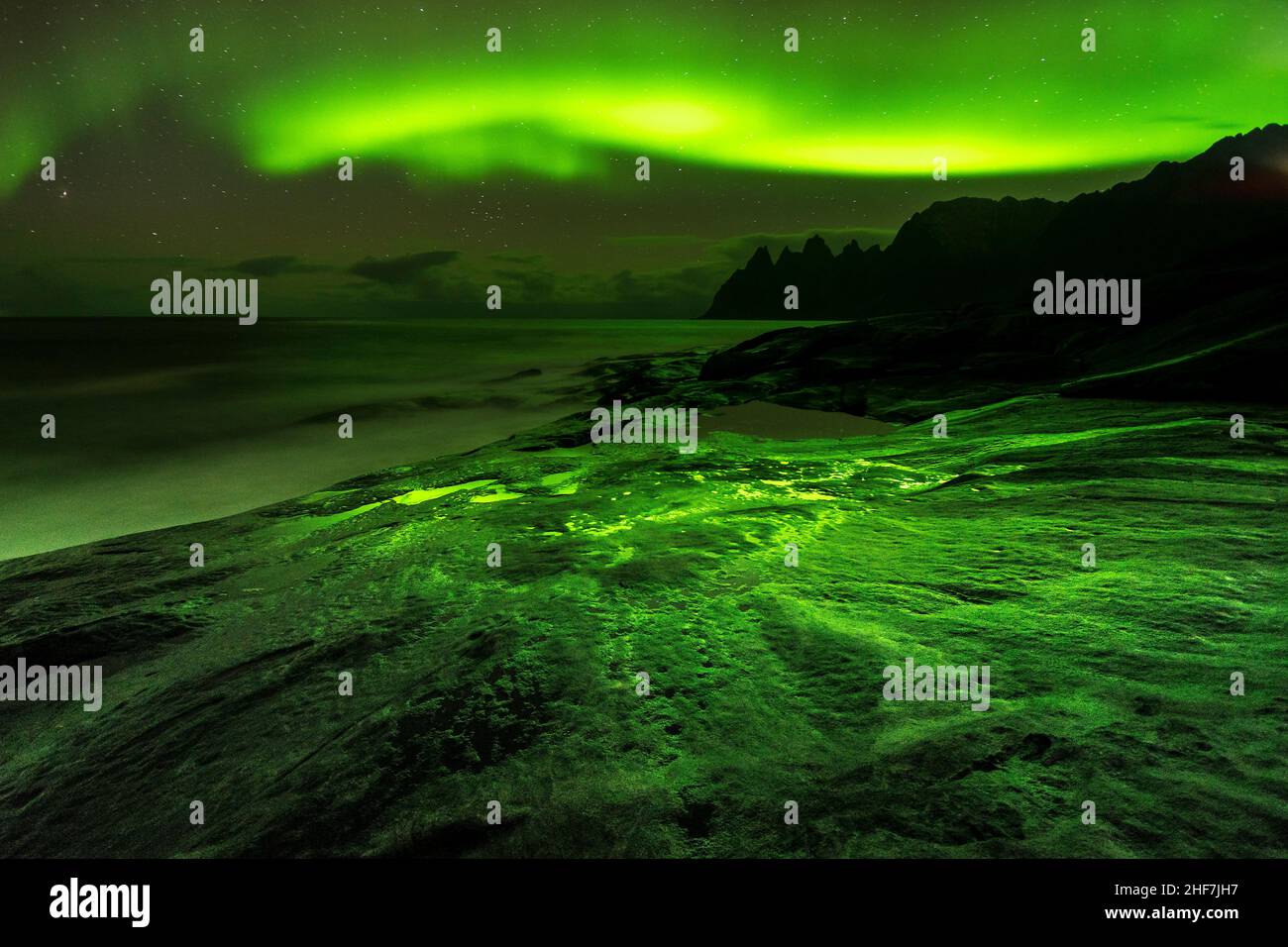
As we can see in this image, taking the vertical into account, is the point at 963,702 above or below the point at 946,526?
below

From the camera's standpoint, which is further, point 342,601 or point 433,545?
point 433,545

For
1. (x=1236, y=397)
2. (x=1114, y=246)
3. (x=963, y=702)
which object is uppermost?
(x=1114, y=246)

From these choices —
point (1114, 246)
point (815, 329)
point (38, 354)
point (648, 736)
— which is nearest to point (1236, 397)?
point (648, 736)

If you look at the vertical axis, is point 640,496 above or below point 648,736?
above

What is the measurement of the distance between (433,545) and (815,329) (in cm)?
2454

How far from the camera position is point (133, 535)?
10.3 metres

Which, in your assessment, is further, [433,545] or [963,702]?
[433,545]

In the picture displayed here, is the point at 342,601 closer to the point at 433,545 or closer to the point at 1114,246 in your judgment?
the point at 433,545

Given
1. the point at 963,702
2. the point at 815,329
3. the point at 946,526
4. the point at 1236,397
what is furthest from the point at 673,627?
the point at 815,329

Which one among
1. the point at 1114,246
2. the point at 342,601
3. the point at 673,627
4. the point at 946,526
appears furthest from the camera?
the point at 1114,246
